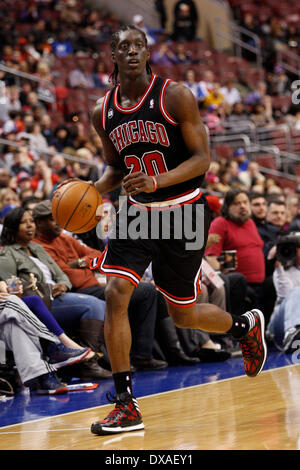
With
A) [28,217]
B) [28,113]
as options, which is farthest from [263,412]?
[28,113]

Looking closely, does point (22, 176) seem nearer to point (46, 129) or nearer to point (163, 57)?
point (46, 129)

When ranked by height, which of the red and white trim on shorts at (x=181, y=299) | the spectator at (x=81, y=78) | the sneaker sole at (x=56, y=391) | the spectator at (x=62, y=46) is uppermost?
the spectator at (x=62, y=46)

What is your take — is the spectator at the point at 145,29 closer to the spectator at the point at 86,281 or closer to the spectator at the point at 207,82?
the spectator at the point at 207,82

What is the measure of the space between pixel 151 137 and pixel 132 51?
1.50ft

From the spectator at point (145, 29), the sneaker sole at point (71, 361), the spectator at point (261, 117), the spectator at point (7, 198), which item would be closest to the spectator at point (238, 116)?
the spectator at point (261, 117)

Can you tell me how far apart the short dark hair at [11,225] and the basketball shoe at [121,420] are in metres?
2.52

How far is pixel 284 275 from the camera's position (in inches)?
302

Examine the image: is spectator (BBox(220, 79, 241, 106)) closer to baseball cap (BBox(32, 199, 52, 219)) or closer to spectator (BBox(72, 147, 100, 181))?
spectator (BBox(72, 147, 100, 181))

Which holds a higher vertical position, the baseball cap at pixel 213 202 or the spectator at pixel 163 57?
the spectator at pixel 163 57

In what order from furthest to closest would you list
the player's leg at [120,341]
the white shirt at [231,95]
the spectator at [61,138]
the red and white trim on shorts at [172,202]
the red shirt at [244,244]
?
the white shirt at [231,95] → the spectator at [61,138] → the red shirt at [244,244] → the red and white trim on shorts at [172,202] → the player's leg at [120,341]

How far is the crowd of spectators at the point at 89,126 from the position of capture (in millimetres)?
8281

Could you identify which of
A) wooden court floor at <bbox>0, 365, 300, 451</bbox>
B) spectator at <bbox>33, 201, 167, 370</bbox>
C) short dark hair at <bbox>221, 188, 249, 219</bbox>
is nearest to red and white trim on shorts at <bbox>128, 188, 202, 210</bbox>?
wooden court floor at <bbox>0, 365, 300, 451</bbox>

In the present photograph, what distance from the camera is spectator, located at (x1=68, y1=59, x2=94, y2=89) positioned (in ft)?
48.2

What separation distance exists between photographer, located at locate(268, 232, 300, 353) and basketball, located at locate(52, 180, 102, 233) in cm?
334
